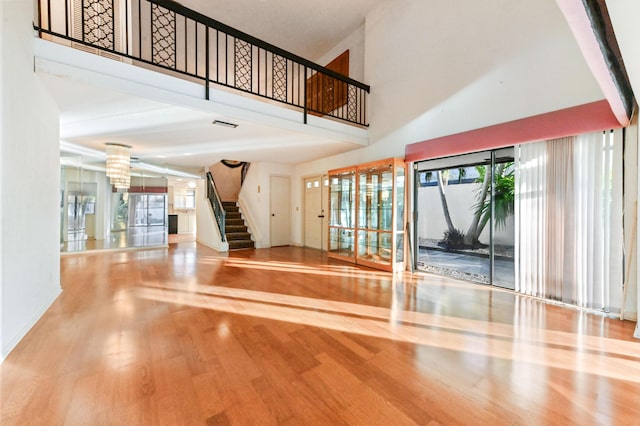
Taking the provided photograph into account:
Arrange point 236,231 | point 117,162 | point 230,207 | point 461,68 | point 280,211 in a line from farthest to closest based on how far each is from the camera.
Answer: point 230,207 < point 280,211 < point 236,231 < point 117,162 < point 461,68

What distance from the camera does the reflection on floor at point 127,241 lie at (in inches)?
262

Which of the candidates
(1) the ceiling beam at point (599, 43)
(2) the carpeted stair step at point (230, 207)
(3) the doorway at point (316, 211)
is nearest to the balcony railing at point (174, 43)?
(3) the doorway at point (316, 211)

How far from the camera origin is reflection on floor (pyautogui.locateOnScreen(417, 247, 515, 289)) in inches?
152

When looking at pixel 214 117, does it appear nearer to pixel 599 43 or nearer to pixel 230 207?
pixel 599 43

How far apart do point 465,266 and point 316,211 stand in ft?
13.6

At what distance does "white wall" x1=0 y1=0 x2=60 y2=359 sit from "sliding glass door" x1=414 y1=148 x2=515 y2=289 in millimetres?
5242

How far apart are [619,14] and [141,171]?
9.39m

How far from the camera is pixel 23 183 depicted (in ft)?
7.68

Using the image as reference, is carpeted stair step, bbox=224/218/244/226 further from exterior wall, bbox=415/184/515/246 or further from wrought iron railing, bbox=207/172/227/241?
exterior wall, bbox=415/184/515/246

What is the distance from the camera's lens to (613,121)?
2.76m

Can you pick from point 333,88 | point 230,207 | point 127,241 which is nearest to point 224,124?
point 333,88

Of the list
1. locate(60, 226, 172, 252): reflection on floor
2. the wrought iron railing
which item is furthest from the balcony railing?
locate(60, 226, 172, 252): reflection on floor

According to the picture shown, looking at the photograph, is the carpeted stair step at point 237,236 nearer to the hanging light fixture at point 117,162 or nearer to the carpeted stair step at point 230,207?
the carpeted stair step at point 230,207

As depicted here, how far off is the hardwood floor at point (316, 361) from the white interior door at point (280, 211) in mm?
4252
